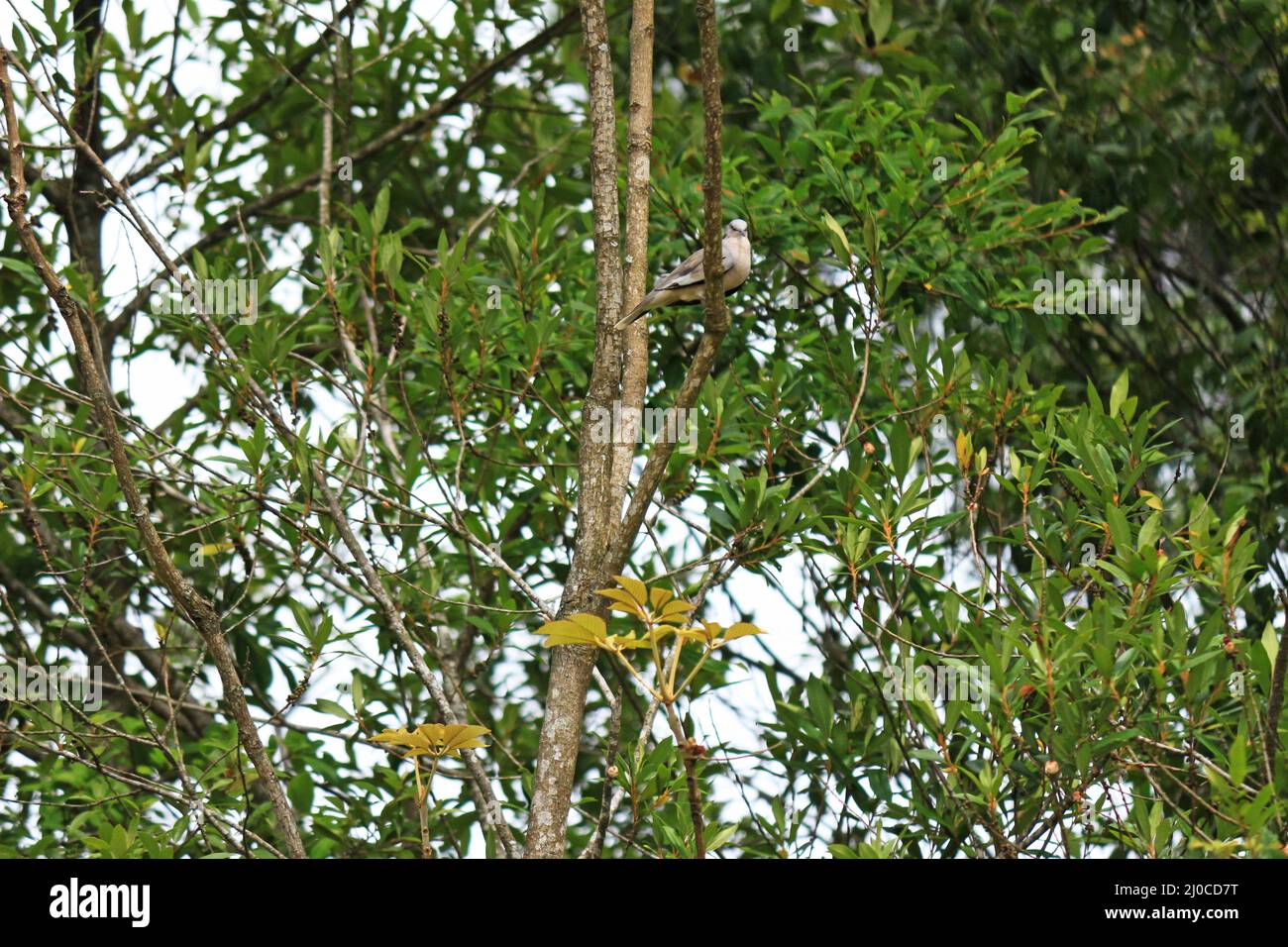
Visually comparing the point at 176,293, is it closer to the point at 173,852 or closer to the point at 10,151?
the point at 10,151

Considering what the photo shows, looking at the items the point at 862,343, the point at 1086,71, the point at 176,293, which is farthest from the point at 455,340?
the point at 1086,71

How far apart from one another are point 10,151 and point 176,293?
1700 millimetres

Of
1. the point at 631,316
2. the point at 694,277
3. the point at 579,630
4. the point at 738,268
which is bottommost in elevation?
the point at 579,630

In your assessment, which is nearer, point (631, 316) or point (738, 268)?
point (631, 316)

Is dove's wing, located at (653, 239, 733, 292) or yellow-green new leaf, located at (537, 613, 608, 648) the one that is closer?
yellow-green new leaf, located at (537, 613, 608, 648)

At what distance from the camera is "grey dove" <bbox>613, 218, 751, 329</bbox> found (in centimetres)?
454

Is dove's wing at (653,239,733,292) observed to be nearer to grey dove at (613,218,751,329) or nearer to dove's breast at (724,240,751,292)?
grey dove at (613,218,751,329)

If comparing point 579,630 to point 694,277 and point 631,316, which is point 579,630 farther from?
point 694,277

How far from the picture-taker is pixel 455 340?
5.04 metres

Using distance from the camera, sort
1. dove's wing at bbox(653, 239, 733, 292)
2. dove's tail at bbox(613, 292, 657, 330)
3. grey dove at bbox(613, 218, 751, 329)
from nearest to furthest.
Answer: dove's tail at bbox(613, 292, 657, 330), grey dove at bbox(613, 218, 751, 329), dove's wing at bbox(653, 239, 733, 292)

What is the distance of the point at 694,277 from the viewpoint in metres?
4.73

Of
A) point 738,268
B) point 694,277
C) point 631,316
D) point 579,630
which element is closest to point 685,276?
point 694,277

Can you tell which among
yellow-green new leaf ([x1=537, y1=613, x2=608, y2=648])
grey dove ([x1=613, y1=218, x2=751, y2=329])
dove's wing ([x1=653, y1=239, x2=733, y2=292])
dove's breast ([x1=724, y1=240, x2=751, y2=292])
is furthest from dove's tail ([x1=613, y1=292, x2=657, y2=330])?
yellow-green new leaf ([x1=537, y1=613, x2=608, y2=648])

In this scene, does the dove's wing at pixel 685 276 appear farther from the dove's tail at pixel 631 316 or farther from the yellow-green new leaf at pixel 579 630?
the yellow-green new leaf at pixel 579 630
